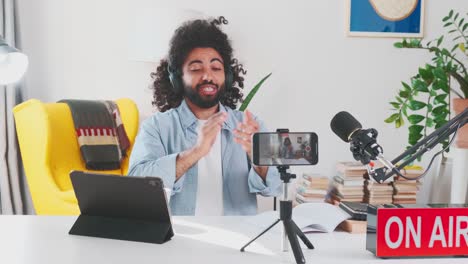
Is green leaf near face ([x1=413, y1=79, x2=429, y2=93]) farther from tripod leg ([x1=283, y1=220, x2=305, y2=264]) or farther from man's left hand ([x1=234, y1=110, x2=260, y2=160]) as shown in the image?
tripod leg ([x1=283, y1=220, x2=305, y2=264])

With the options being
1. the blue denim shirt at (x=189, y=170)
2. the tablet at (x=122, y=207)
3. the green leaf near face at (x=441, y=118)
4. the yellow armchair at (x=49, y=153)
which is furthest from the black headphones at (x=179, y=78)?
the tablet at (x=122, y=207)

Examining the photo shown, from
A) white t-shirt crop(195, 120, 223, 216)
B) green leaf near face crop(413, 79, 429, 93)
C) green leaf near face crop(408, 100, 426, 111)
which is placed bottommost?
white t-shirt crop(195, 120, 223, 216)

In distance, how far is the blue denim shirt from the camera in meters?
2.34

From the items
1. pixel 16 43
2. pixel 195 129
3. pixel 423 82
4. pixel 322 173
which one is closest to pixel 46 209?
pixel 195 129

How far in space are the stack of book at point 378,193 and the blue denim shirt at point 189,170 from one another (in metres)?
1.06

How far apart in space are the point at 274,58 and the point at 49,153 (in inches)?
62.5

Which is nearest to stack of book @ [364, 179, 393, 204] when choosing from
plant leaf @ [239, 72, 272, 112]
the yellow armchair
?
plant leaf @ [239, 72, 272, 112]

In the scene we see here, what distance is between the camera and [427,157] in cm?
365

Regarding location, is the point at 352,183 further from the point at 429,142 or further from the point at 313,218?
the point at 429,142

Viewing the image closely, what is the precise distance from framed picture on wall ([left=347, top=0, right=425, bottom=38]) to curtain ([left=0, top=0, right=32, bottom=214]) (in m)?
2.22

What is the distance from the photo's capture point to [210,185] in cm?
251

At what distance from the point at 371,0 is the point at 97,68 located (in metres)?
1.92

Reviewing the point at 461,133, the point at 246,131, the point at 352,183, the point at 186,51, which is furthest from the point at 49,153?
the point at 461,133

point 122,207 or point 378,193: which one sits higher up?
point 122,207
